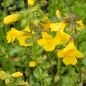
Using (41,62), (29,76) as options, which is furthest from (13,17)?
(29,76)

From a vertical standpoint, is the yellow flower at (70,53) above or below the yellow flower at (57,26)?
below

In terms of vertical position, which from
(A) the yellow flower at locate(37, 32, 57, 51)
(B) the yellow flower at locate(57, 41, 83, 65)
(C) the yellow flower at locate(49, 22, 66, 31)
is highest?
(C) the yellow flower at locate(49, 22, 66, 31)

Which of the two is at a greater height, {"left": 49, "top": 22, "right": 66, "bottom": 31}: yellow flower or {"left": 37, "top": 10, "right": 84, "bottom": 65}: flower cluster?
{"left": 49, "top": 22, "right": 66, "bottom": 31}: yellow flower

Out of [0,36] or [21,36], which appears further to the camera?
[0,36]

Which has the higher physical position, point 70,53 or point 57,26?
point 57,26

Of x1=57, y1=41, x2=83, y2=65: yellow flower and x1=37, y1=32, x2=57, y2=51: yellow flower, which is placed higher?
x1=37, y1=32, x2=57, y2=51: yellow flower

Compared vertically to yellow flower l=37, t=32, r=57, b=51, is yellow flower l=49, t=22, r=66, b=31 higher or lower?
higher

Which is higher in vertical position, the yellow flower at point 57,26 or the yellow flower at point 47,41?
the yellow flower at point 57,26

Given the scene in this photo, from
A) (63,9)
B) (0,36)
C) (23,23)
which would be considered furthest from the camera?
(63,9)

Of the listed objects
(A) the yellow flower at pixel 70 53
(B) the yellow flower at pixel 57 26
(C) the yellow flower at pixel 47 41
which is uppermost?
(B) the yellow flower at pixel 57 26

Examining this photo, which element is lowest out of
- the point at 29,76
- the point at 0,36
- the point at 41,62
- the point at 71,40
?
the point at 29,76

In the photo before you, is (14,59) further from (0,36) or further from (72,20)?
(72,20)
